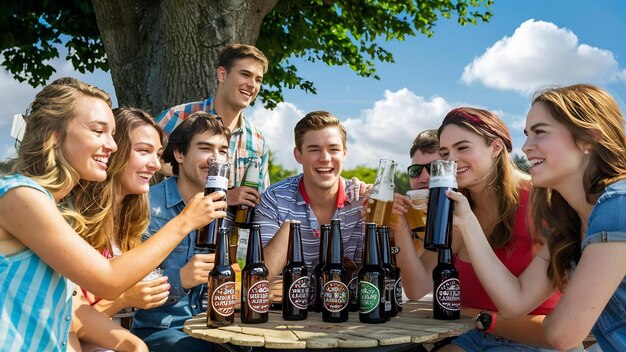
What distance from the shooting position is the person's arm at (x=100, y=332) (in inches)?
110

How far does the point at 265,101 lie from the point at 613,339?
39.2ft

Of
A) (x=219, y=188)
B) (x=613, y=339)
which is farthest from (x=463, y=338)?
(x=219, y=188)

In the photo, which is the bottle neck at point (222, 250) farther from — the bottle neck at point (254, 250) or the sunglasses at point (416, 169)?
the sunglasses at point (416, 169)

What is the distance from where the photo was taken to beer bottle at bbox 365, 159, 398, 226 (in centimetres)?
304

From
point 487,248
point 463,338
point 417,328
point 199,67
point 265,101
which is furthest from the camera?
point 265,101

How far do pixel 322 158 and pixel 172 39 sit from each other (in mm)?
5211

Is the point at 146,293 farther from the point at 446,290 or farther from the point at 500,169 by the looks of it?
the point at 500,169

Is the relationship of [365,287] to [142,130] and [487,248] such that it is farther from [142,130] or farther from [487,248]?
[142,130]

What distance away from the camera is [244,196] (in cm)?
360

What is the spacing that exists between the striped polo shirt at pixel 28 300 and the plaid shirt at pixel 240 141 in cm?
312

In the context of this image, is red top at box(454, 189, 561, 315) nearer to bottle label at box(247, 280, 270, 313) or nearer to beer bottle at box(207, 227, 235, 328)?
bottle label at box(247, 280, 270, 313)

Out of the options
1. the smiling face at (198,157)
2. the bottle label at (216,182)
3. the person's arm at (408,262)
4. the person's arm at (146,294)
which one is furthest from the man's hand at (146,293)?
the person's arm at (408,262)

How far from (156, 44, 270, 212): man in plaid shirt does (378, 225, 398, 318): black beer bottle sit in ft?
8.43

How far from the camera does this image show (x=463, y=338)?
3.23m
